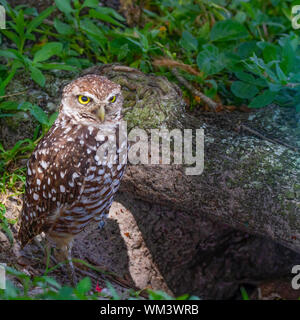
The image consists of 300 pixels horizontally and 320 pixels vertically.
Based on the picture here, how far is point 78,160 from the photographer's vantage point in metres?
2.45

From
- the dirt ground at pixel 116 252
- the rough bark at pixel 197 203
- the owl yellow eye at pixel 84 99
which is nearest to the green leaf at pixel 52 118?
the rough bark at pixel 197 203

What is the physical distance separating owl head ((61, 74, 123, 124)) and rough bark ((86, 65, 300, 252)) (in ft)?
1.56

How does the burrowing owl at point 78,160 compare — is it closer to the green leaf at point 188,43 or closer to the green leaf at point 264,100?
the green leaf at point 264,100

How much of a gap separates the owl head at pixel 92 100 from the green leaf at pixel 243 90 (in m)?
1.02

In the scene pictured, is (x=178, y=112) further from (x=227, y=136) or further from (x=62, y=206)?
(x=62, y=206)

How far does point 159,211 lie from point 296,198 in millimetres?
1109

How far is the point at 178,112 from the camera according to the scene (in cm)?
298

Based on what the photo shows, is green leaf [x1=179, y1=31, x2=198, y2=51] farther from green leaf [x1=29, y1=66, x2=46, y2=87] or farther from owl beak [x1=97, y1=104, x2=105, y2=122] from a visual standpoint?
owl beak [x1=97, y1=104, x2=105, y2=122]

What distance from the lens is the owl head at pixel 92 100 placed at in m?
2.37

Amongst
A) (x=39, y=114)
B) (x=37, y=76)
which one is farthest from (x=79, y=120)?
(x=37, y=76)

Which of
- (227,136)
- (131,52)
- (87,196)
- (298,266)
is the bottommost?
(298,266)

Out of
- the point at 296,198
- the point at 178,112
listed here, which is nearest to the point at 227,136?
the point at 178,112

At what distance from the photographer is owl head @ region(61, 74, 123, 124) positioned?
2.37 metres

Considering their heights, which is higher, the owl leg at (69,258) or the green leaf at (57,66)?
the green leaf at (57,66)
